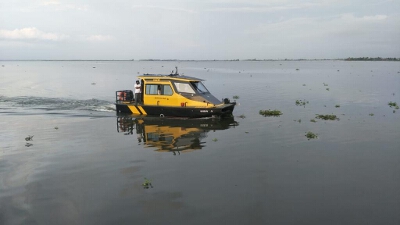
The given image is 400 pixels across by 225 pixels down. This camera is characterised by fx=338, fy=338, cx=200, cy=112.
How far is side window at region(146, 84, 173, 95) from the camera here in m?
22.0

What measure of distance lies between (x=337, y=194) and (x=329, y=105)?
64.7 ft

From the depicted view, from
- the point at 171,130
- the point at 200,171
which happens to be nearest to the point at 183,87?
the point at 171,130

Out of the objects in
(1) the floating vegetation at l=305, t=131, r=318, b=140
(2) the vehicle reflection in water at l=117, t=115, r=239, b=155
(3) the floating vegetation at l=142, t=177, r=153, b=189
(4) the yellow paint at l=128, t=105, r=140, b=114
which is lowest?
(3) the floating vegetation at l=142, t=177, r=153, b=189

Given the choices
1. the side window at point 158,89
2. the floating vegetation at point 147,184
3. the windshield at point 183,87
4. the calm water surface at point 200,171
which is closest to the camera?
the calm water surface at point 200,171

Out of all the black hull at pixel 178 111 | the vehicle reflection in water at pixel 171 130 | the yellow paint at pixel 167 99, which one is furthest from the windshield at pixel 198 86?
the vehicle reflection in water at pixel 171 130

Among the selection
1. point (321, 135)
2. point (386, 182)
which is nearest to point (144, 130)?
point (321, 135)

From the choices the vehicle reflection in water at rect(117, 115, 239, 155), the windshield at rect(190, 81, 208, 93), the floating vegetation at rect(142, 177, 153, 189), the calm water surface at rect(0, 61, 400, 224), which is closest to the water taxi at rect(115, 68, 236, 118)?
the windshield at rect(190, 81, 208, 93)

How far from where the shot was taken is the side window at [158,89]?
2198cm

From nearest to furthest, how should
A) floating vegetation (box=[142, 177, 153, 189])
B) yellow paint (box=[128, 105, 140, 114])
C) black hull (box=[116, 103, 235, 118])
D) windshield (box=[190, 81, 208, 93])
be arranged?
floating vegetation (box=[142, 177, 153, 189]) < black hull (box=[116, 103, 235, 118]) < windshield (box=[190, 81, 208, 93]) < yellow paint (box=[128, 105, 140, 114])

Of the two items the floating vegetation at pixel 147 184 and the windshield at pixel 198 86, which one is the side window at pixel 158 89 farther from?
the floating vegetation at pixel 147 184

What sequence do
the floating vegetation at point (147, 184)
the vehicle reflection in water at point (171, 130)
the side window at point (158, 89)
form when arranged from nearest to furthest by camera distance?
the floating vegetation at point (147, 184) → the vehicle reflection in water at point (171, 130) → the side window at point (158, 89)

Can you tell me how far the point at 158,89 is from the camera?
2217cm

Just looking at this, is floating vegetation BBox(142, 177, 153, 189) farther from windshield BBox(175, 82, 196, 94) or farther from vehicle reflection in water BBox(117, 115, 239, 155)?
windshield BBox(175, 82, 196, 94)

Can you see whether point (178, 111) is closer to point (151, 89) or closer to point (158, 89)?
point (158, 89)
